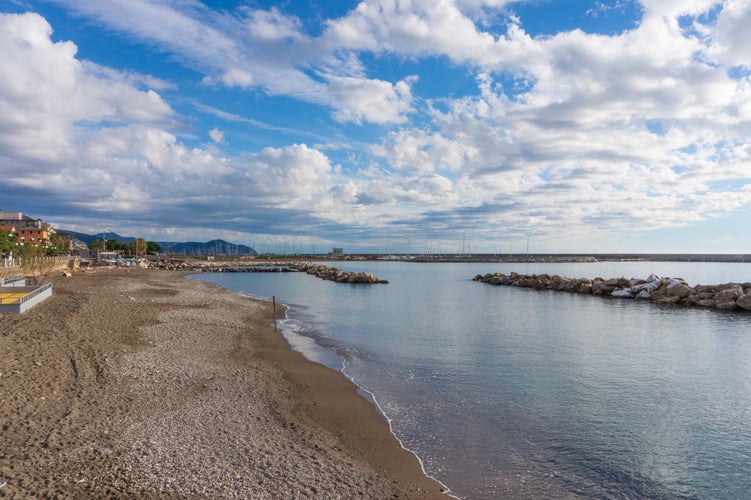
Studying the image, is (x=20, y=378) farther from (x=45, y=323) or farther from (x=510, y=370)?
(x=510, y=370)

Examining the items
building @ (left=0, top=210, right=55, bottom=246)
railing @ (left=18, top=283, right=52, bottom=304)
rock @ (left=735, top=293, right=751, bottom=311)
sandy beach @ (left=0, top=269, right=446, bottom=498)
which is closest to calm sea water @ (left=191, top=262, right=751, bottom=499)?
sandy beach @ (left=0, top=269, right=446, bottom=498)

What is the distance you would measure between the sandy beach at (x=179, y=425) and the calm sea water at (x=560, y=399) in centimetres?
138

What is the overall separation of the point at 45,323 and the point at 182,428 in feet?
46.0

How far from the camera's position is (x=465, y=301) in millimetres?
45844

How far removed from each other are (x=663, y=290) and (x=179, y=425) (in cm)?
5276

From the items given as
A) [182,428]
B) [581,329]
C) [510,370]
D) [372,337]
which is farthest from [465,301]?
[182,428]

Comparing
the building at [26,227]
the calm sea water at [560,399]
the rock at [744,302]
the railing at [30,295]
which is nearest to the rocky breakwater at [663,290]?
the rock at [744,302]

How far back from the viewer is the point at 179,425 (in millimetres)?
9812

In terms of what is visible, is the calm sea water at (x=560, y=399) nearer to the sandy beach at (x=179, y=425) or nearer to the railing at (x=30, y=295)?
the sandy beach at (x=179, y=425)

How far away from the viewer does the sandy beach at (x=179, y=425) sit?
290 inches

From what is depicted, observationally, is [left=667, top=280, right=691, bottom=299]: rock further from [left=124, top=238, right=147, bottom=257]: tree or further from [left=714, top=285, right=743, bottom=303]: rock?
[left=124, top=238, right=147, bottom=257]: tree

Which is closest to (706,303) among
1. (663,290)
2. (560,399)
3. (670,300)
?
(670,300)

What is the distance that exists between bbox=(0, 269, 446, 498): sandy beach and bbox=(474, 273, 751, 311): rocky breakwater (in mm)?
41560

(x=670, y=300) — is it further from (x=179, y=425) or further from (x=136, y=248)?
(x=136, y=248)
